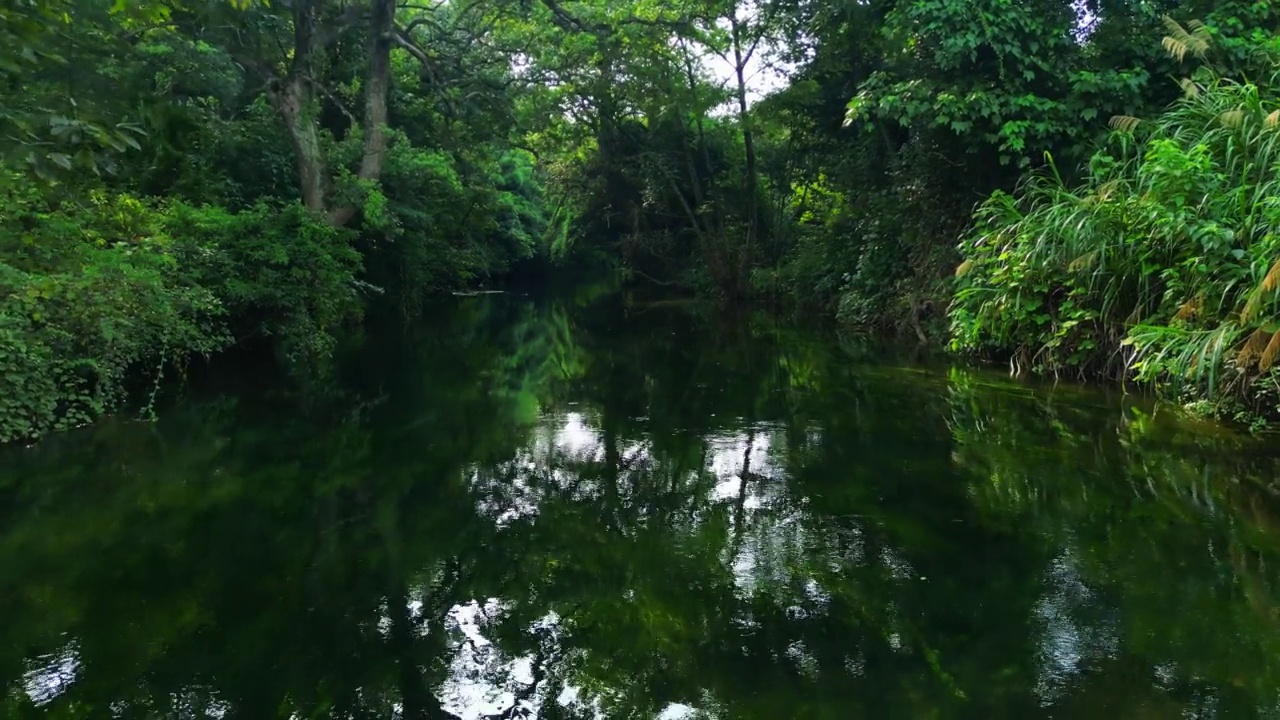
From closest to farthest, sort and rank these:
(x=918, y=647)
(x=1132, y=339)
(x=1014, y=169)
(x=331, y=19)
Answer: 1. (x=918, y=647)
2. (x=1132, y=339)
3. (x=1014, y=169)
4. (x=331, y=19)

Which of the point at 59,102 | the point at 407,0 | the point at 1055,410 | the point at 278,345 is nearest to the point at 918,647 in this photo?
the point at 59,102

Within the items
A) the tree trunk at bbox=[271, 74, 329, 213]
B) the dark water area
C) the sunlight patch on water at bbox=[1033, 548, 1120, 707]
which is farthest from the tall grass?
the tree trunk at bbox=[271, 74, 329, 213]

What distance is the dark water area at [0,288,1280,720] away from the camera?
310 centimetres

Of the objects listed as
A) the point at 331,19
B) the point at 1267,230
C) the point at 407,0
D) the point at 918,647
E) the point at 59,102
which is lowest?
the point at 918,647

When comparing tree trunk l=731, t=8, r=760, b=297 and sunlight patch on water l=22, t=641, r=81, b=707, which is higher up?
tree trunk l=731, t=8, r=760, b=297

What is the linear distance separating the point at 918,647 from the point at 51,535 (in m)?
4.46

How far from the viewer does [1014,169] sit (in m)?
12.2

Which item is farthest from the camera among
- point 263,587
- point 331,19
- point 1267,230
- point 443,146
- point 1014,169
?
point 443,146

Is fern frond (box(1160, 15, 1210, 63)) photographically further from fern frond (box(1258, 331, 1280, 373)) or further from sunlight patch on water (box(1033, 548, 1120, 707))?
sunlight patch on water (box(1033, 548, 1120, 707))

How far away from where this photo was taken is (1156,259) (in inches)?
323

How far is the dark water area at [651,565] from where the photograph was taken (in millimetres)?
3100

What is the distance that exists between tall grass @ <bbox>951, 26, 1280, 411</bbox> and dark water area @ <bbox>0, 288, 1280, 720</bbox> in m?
0.71

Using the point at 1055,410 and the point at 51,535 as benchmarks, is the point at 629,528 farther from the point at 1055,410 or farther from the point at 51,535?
the point at 1055,410

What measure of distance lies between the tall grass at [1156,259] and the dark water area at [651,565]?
0.71 m
